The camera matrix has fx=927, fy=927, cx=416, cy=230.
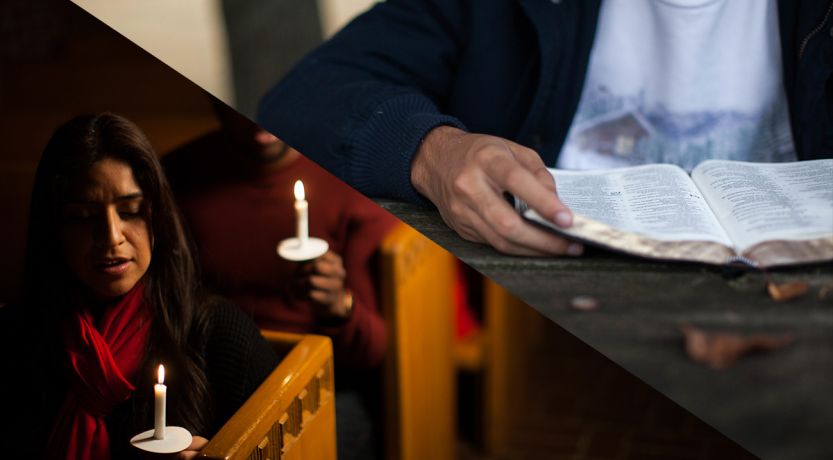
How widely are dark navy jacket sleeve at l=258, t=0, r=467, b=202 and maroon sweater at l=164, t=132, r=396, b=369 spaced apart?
1.15 ft

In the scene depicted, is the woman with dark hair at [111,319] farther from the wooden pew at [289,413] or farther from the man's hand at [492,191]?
the man's hand at [492,191]

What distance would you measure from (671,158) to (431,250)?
16.1 inches

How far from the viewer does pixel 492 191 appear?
101cm

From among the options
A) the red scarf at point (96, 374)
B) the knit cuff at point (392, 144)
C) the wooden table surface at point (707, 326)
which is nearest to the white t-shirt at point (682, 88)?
the knit cuff at point (392, 144)

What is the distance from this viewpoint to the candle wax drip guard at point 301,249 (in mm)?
796

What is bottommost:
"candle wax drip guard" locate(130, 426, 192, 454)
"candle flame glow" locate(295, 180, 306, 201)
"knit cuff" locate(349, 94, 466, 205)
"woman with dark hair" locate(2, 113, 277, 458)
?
"candle wax drip guard" locate(130, 426, 192, 454)

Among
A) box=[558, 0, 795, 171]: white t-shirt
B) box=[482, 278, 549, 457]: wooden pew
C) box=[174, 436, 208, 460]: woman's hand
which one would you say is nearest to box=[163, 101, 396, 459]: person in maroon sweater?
box=[174, 436, 208, 460]: woman's hand

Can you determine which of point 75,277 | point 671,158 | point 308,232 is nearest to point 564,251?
point 308,232

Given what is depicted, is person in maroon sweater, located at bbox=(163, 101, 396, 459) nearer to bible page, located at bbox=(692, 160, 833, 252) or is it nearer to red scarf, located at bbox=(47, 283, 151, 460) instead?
red scarf, located at bbox=(47, 283, 151, 460)

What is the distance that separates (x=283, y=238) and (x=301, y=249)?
0.02m

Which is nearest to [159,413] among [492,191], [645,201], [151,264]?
[151,264]

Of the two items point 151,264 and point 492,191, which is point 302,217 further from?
point 492,191

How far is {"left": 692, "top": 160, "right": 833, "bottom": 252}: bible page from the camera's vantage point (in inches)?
37.9

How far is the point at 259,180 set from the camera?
2.72 ft
